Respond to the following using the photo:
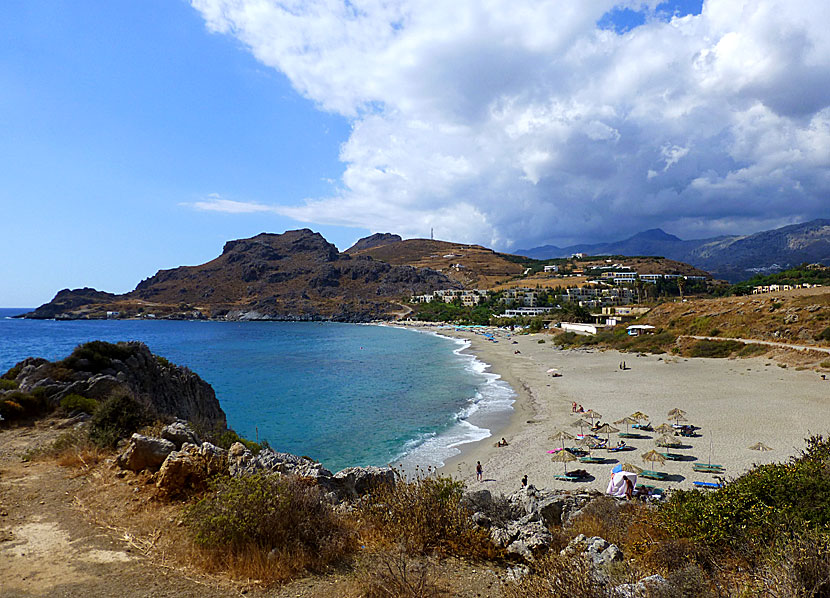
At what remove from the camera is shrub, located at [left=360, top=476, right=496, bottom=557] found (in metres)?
5.55

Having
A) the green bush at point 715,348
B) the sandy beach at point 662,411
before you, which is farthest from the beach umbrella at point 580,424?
the green bush at point 715,348

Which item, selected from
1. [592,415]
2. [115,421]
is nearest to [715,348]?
[592,415]

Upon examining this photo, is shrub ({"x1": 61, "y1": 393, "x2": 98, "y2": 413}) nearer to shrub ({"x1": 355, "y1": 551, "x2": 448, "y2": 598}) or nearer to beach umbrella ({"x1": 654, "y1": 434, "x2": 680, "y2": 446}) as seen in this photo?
shrub ({"x1": 355, "y1": 551, "x2": 448, "y2": 598})

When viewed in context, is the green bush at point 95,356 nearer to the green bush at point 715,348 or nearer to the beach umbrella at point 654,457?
the beach umbrella at point 654,457

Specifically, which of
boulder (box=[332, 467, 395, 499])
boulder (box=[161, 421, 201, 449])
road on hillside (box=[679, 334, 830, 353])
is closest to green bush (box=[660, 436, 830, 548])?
boulder (box=[332, 467, 395, 499])

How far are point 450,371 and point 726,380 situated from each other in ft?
73.3

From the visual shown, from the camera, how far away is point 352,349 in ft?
223

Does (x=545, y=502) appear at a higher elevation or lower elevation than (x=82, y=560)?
lower

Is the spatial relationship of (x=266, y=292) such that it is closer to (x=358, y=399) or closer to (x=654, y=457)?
(x=358, y=399)

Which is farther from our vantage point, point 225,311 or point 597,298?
point 225,311

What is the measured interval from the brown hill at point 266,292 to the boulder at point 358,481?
5146 inches

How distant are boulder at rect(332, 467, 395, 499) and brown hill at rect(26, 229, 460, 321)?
429ft

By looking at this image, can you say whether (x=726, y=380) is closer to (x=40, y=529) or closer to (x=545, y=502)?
(x=545, y=502)

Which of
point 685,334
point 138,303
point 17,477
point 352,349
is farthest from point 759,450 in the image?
point 138,303
